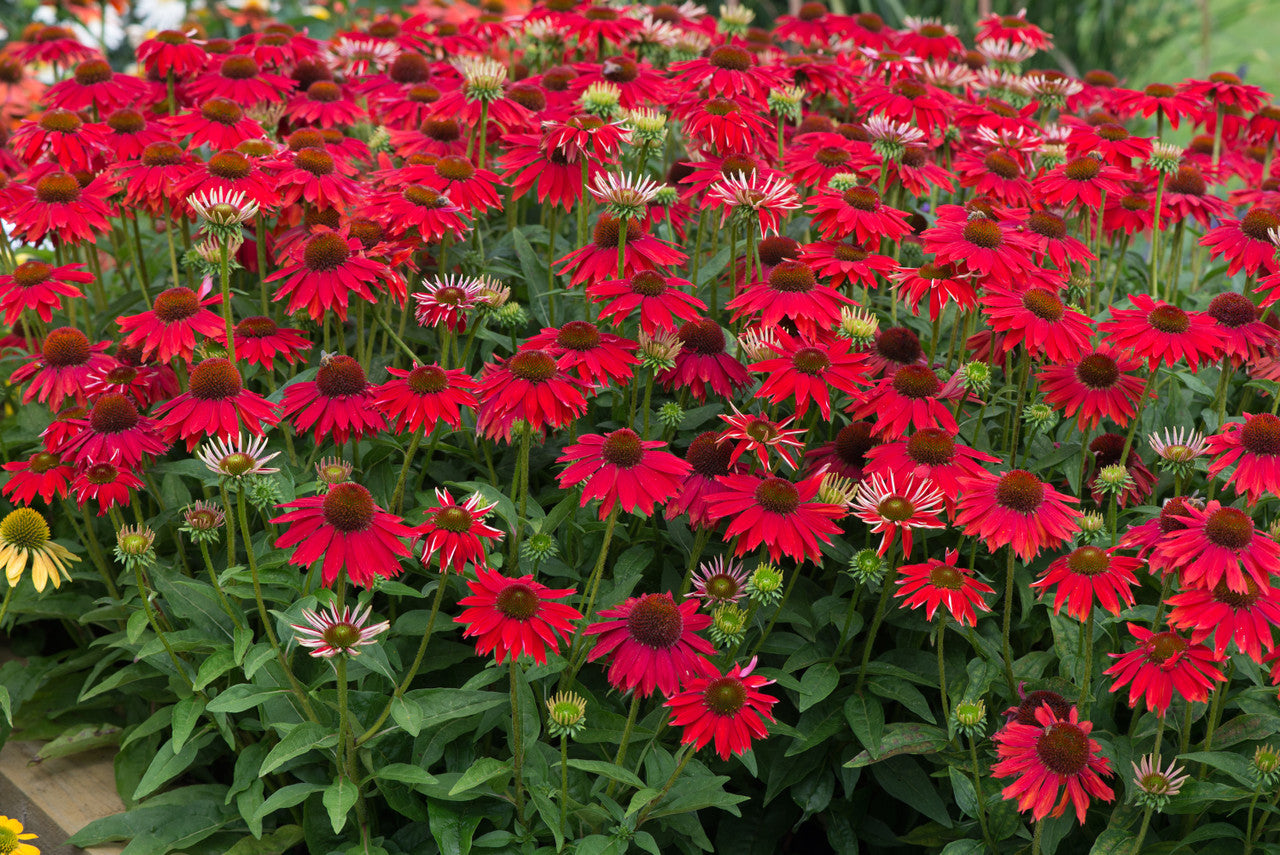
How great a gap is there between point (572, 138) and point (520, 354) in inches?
28.5

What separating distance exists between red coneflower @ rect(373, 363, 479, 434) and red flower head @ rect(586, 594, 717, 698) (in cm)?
46

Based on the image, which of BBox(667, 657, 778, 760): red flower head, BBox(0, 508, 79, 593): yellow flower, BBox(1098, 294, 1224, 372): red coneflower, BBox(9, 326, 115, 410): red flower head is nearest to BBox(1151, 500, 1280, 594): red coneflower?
BBox(1098, 294, 1224, 372): red coneflower

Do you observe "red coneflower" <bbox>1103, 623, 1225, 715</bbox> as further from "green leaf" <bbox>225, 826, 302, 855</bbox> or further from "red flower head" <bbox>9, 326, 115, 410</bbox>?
"red flower head" <bbox>9, 326, 115, 410</bbox>

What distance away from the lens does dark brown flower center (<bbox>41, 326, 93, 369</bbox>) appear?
237 cm

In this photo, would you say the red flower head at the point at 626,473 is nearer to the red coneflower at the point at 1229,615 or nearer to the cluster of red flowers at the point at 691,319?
the cluster of red flowers at the point at 691,319

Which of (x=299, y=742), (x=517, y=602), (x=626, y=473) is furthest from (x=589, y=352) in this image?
(x=299, y=742)

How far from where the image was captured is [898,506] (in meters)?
1.87

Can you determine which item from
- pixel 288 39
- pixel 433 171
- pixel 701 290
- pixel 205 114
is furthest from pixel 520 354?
pixel 288 39

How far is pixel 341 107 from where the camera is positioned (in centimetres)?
302

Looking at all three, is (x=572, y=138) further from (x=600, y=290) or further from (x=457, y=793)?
(x=457, y=793)

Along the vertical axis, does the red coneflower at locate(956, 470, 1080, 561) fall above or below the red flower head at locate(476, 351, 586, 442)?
below

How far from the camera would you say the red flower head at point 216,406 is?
1996 millimetres

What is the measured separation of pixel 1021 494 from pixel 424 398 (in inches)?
40.8

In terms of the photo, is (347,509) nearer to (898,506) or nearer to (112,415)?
(112,415)
